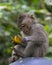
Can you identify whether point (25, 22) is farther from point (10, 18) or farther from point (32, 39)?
point (10, 18)

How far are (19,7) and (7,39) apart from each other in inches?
29.1

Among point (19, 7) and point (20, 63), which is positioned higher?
point (19, 7)

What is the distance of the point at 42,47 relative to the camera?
484 cm

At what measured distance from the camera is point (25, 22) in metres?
4.89

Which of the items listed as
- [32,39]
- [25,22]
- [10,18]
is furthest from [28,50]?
[10,18]

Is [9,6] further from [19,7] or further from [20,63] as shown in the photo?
[20,63]

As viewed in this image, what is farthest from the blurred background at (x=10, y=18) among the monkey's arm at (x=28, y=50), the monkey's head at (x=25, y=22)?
the monkey's arm at (x=28, y=50)

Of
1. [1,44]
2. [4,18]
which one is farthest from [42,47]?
[1,44]

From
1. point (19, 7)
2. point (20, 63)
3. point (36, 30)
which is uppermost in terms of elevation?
point (19, 7)

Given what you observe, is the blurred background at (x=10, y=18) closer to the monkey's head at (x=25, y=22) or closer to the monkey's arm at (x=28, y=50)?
the monkey's head at (x=25, y=22)

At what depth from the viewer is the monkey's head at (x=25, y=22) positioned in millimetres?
4801

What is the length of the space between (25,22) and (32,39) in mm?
330

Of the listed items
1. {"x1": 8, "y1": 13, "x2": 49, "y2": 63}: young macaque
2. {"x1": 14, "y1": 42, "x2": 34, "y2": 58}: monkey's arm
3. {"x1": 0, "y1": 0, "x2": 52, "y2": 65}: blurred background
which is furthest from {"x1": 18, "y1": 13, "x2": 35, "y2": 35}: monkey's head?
{"x1": 0, "y1": 0, "x2": 52, "y2": 65}: blurred background

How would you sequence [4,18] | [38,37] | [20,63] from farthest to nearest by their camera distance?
[4,18], [38,37], [20,63]
